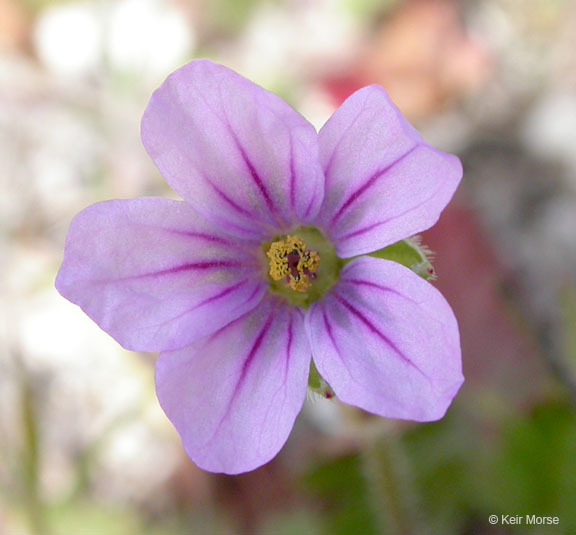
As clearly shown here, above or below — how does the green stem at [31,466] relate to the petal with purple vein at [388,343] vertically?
below

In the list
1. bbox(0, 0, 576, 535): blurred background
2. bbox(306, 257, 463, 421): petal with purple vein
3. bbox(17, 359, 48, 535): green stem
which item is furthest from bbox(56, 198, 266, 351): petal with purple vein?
bbox(17, 359, 48, 535): green stem

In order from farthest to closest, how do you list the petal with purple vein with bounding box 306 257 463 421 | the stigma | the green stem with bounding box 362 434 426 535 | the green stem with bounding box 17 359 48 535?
1. the green stem with bounding box 17 359 48 535
2. the green stem with bounding box 362 434 426 535
3. the stigma
4. the petal with purple vein with bounding box 306 257 463 421

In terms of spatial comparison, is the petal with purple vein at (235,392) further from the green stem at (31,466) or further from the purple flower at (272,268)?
the green stem at (31,466)

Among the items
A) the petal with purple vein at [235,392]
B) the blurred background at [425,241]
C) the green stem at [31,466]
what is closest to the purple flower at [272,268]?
the petal with purple vein at [235,392]

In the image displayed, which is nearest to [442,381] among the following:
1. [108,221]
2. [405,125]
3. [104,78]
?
[405,125]

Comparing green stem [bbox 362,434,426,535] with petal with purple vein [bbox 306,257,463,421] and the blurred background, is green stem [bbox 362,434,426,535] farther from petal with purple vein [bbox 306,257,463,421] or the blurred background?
petal with purple vein [bbox 306,257,463,421]

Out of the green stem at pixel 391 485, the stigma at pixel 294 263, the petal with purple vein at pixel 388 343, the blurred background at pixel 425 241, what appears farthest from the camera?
the blurred background at pixel 425 241
